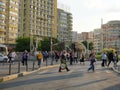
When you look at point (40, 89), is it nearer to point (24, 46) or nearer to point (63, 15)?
point (24, 46)

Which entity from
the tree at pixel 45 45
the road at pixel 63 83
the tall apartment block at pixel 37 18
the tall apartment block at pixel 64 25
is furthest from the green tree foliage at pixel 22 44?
the road at pixel 63 83

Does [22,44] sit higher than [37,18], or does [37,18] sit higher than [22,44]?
[37,18]

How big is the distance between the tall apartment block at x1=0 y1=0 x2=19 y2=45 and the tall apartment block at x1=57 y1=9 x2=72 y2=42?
59591 mm

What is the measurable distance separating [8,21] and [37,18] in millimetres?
30082

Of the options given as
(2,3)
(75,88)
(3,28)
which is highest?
(2,3)

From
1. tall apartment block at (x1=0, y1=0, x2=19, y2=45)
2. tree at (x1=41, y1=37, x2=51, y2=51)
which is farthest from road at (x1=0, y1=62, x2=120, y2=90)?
tree at (x1=41, y1=37, x2=51, y2=51)

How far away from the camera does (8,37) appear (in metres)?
120

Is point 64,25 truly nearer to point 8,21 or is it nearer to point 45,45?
point 45,45

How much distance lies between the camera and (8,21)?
119250 millimetres

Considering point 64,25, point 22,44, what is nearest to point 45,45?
point 22,44

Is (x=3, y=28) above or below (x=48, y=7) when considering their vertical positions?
below

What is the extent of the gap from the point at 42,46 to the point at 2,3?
28.3m

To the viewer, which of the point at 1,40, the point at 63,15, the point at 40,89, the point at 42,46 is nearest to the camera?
the point at 40,89

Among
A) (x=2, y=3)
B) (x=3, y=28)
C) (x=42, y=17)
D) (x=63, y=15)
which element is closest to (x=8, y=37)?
(x=3, y=28)
